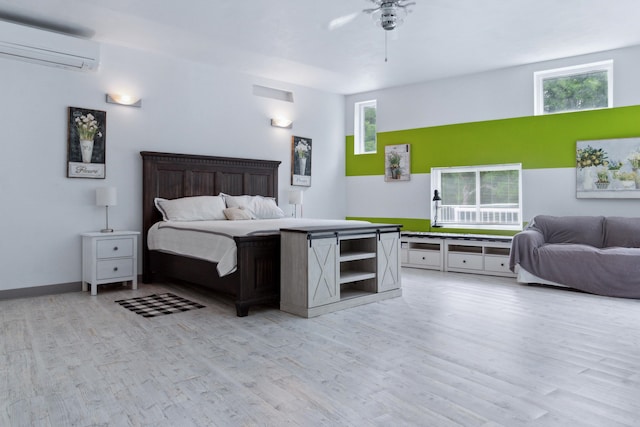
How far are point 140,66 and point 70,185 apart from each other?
1743 millimetres

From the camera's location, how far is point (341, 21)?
15.1ft

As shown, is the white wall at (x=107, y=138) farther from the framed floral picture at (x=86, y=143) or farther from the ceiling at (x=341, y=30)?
the ceiling at (x=341, y=30)

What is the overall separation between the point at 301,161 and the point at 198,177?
202cm

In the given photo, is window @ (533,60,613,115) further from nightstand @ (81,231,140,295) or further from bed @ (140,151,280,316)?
nightstand @ (81,231,140,295)

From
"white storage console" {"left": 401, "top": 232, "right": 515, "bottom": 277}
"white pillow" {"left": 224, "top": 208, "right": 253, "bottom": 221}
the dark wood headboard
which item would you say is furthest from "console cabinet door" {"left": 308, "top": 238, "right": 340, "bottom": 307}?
"white storage console" {"left": 401, "top": 232, "right": 515, "bottom": 277}

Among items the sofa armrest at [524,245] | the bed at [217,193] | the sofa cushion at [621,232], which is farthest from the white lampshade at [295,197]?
the sofa cushion at [621,232]

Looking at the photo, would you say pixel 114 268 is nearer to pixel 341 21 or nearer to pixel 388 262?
pixel 388 262

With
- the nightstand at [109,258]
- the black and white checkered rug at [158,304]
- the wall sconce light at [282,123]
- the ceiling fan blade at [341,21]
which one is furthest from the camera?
the wall sconce light at [282,123]

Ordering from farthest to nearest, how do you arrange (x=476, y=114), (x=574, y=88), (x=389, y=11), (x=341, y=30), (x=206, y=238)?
(x=476, y=114), (x=574, y=88), (x=341, y=30), (x=206, y=238), (x=389, y=11)

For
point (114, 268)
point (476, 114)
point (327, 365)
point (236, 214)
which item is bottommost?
point (327, 365)

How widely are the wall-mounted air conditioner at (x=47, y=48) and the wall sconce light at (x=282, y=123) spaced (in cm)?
278

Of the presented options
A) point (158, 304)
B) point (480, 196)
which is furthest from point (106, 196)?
point (480, 196)

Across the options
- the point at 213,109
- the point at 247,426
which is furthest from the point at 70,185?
the point at 247,426

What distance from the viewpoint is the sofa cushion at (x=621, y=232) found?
512cm
